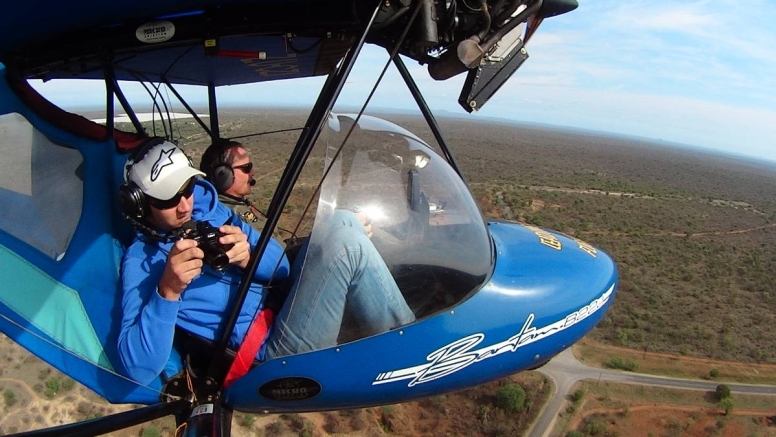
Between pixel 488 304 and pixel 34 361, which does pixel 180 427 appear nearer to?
pixel 488 304

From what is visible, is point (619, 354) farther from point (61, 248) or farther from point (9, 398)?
point (61, 248)

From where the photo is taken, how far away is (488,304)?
255 cm

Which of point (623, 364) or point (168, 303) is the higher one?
point (168, 303)

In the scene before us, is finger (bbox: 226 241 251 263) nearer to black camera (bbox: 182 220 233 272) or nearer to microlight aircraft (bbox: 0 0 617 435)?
black camera (bbox: 182 220 233 272)

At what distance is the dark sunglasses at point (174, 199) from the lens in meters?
2.20

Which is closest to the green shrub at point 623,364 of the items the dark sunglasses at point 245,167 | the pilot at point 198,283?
the dark sunglasses at point 245,167

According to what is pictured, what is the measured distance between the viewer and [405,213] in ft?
8.09

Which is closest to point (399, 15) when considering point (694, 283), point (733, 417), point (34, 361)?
point (34, 361)

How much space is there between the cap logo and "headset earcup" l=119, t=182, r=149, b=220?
9cm

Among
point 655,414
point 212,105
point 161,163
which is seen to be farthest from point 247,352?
point 655,414

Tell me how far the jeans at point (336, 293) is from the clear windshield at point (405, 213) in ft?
0.08

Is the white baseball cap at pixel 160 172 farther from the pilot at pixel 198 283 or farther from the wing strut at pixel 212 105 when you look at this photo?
the wing strut at pixel 212 105

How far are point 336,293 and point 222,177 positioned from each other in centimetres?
151

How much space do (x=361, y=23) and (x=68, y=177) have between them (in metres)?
1.80
